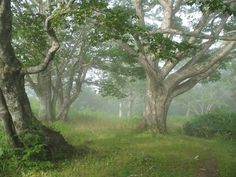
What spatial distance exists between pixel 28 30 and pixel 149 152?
623 cm

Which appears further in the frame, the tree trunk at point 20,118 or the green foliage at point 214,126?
the green foliage at point 214,126

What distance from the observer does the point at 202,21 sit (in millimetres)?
17953

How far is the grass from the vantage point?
961 centimetres

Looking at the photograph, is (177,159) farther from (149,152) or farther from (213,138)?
(213,138)

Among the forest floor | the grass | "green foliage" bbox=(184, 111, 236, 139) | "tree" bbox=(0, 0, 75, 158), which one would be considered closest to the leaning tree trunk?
the grass

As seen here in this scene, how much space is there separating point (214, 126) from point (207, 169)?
351 inches

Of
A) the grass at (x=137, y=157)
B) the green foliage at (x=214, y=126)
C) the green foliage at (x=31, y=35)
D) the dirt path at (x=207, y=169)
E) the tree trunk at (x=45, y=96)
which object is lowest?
the dirt path at (x=207, y=169)

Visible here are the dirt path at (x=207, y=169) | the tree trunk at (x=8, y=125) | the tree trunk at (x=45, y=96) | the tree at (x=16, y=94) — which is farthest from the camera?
the tree trunk at (x=45, y=96)

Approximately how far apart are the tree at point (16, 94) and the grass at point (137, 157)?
100 centimetres

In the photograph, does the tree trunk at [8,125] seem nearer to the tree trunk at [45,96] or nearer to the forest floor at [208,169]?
the forest floor at [208,169]

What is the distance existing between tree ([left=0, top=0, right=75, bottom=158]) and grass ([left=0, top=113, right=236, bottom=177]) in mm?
1005

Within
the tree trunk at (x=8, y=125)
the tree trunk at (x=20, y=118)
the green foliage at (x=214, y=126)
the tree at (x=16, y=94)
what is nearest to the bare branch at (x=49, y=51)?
the tree at (x=16, y=94)

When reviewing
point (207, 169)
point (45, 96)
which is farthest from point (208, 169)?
point (45, 96)

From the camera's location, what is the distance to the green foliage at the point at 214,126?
747 inches
